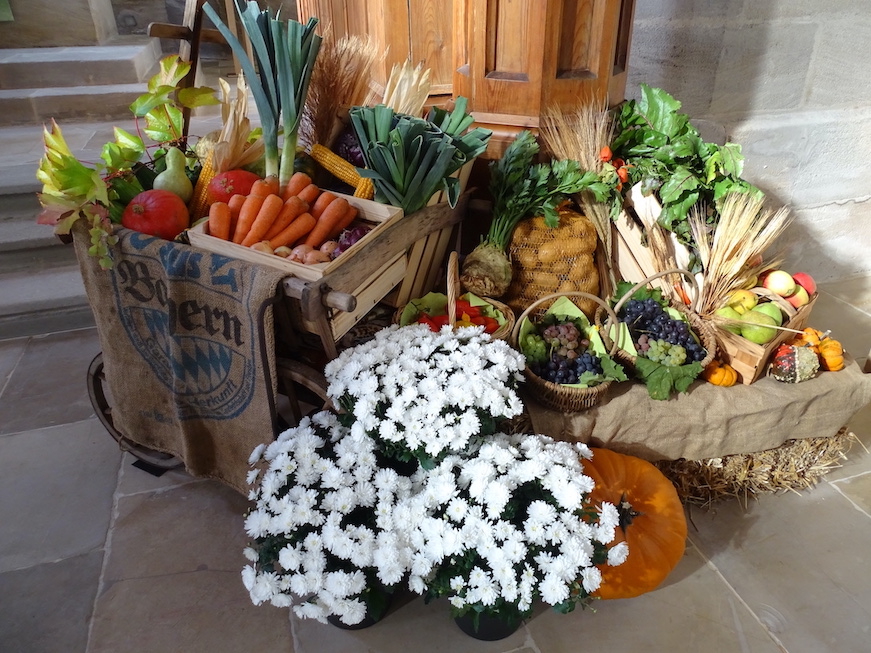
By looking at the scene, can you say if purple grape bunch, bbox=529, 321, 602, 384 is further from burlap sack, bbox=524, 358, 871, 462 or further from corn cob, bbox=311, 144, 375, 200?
corn cob, bbox=311, 144, 375, 200

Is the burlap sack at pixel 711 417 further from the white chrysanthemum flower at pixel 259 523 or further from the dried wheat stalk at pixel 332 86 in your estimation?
the dried wheat stalk at pixel 332 86

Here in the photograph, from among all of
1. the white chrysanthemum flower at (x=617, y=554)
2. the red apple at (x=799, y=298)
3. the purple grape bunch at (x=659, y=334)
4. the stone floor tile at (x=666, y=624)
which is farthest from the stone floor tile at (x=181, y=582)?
the red apple at (x=799, y=298)

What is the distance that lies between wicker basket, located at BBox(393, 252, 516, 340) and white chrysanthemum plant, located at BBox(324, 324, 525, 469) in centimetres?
15

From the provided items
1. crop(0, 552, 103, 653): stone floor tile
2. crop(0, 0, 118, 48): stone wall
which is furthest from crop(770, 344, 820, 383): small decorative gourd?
crop(0, 0, 118, 48): stone wall

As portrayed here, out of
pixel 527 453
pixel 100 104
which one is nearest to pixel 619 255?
pixel 527 453

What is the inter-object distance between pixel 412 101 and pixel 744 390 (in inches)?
58.4

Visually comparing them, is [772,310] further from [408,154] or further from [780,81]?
[780,81]

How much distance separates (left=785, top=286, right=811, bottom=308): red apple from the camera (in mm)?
2205

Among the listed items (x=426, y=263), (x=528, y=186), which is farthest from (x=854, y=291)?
(x=426, y=263)

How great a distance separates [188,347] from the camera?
5.82 feet

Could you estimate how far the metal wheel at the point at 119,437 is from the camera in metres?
2.15

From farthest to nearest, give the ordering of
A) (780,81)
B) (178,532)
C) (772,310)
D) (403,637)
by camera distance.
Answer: (780,81), (772,310), (178,532), (403,637)

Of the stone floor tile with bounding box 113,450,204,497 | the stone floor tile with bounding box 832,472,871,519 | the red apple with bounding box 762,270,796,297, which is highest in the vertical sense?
the red apple with bounding box 762,270,796,297

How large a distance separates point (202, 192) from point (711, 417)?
174 centimetres
